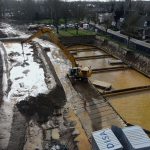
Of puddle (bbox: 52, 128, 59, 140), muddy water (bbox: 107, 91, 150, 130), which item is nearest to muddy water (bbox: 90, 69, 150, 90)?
muddy water (bbox: 107, 91, 150, 130)

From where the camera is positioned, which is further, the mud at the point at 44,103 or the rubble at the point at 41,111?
the mud at the point at 44,103

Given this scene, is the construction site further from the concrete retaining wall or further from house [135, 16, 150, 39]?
house [135, 16, 150, 39]

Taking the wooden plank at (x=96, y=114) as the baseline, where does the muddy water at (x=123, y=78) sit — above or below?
above

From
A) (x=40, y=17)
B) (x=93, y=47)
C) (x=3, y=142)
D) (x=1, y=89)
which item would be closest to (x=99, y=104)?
(x=3, y=142)

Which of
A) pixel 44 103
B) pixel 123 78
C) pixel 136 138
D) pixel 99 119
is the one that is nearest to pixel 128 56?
pixel 123 78

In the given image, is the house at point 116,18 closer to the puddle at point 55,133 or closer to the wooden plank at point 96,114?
the wooden plank at point 96,114

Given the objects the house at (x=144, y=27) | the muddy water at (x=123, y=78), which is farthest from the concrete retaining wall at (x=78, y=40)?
the muddy water at (x=123, y=78)

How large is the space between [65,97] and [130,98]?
641 centimetres

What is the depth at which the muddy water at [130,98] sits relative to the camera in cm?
1509

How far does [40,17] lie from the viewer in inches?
2445

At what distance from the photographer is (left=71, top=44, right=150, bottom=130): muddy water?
15.1 metres

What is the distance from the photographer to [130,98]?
57.9 ft

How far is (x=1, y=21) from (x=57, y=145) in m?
56.4

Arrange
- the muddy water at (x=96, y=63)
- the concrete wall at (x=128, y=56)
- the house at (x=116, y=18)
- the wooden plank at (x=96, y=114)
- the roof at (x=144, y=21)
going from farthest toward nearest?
the house at (x=116, y=18), the roof at (x=144, y=21), the muddy water at (x=96, y=63), the concrete wall at (x=128, y=56), the wooden plank at (x=96, y=114)
